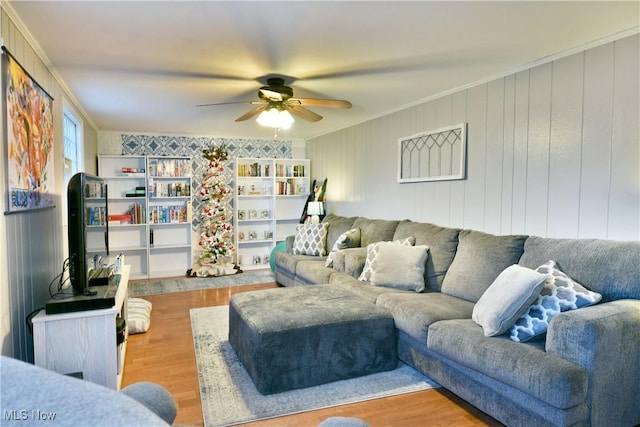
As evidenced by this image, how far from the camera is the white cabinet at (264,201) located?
21.8 ft

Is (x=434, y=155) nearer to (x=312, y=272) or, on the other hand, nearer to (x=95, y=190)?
(x=312, y=272)

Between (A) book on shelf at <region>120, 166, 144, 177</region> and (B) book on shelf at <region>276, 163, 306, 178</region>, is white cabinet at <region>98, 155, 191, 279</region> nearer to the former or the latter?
(A) book on shelf at <region>120, 166, 144, 177</region>

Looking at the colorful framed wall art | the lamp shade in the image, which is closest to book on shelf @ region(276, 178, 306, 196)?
the lamp shade

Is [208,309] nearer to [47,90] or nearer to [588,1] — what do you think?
[47,90]

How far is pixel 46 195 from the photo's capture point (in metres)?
2.77

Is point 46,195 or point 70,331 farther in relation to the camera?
point 46,195

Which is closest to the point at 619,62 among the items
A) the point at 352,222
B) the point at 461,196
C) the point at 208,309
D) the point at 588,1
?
the point at 588,1

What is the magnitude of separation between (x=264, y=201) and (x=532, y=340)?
5.37 metres

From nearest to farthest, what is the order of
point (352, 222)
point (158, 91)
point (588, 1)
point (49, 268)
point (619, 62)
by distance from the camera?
point (588, 1), point (619, 62), point (49, 268), point (158, 91), point (352, 222)

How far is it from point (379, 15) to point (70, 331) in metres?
2.48

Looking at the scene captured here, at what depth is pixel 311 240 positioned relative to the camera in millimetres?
5215

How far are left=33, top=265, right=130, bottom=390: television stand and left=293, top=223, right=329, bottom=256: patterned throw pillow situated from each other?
3.08 meters

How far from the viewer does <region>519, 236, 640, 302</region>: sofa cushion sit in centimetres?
216

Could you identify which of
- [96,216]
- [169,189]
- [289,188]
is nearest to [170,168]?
[169,189]
